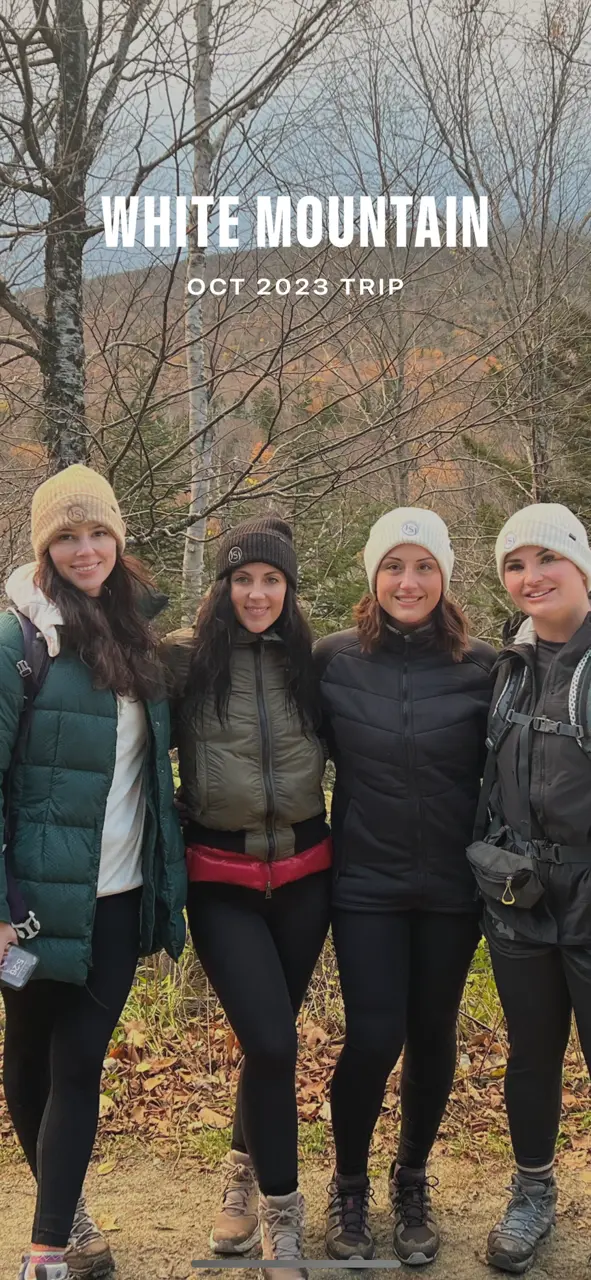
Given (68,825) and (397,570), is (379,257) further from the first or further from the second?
(68,825)

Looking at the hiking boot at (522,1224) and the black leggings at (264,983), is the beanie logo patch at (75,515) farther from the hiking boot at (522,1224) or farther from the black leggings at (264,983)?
the hiking boot at (522,1224)

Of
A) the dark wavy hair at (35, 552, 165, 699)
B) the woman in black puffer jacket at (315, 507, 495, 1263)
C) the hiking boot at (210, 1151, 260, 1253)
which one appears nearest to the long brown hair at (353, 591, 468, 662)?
the woman in black puffer jacket at (315, 507, 495, 1263)

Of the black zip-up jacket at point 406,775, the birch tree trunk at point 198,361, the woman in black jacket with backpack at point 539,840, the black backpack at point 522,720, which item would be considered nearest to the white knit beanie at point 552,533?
the woman in black jacket with backpack at point 539,840

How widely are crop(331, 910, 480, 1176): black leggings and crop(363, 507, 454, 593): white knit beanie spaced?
1.14m

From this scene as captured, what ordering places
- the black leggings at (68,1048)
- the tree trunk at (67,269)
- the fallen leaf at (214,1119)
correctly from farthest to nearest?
the tree trunk at (67,269) < the fallen leaf at (214,1119) < the black leggings at (68,1048)

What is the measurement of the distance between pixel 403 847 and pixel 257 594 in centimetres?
94

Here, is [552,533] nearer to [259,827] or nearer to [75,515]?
[259,827]

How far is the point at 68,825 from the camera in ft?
7.48

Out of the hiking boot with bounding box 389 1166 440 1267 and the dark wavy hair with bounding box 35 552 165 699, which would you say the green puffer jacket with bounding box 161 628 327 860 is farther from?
the hiking boot with bounding box 389 1166 440 1267

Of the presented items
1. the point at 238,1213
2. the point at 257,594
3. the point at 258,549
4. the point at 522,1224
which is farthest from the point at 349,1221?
the point at 258,549

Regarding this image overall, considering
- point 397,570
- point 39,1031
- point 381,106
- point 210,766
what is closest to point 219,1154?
point 39,1031

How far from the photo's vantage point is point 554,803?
2438 mm

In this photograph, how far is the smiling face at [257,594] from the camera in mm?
2713

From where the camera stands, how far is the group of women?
2.33 m
